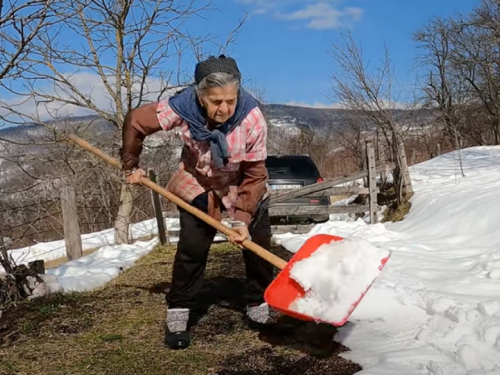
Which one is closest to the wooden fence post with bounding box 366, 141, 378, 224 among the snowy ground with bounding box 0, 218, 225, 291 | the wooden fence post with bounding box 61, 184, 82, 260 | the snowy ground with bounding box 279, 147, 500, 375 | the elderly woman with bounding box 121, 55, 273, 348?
the snowy ground with bounding box 279, 147, 500, 375

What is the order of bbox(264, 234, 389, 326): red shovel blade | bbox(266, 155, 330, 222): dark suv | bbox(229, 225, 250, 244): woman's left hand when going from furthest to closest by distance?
bbox(266, 155, 330, 222): dark suv < bbox(229, 225, 250, 244): woman's left hand < bbox(264, 234, 389, 326): red shovel blade

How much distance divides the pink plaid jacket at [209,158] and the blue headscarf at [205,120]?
3 centimetres

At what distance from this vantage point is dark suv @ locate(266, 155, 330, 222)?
394 inches

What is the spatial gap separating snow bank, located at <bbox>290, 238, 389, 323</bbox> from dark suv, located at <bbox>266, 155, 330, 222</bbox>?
672 cm

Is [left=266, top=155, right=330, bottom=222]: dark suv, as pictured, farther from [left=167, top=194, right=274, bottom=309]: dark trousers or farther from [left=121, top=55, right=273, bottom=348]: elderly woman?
[left=167, top=194, right=274, bottom=309]: dark trousers

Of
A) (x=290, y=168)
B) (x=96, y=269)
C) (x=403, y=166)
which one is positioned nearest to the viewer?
(x=96, y=269)

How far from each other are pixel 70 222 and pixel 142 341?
5.11m

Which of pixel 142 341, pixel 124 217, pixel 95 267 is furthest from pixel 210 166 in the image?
pixel 124 217

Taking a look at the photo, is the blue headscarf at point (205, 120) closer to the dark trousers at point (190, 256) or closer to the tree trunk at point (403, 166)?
the dark trousers at point (190, 256)

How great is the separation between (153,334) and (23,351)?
0.76 meters

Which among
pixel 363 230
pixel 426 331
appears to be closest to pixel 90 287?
pixel 426 331

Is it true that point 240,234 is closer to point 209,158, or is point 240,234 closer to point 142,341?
point 209,158

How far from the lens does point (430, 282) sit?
4293 mm

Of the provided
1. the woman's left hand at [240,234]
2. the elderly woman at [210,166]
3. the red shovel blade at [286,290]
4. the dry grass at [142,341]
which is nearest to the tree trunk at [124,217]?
the dry grass at [142,341]
